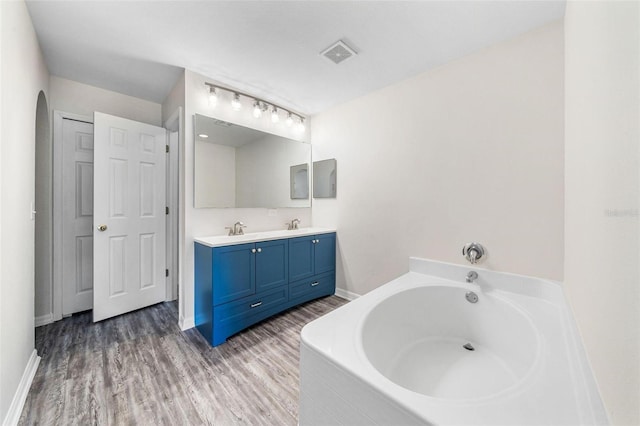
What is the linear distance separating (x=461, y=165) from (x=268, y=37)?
5.61 feet

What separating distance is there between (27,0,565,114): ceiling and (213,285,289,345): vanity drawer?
199 cm

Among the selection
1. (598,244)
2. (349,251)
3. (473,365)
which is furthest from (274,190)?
(598,244)

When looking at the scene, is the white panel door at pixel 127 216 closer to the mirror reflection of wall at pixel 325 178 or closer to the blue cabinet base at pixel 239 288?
the blue cabinet base at pixel 239 288

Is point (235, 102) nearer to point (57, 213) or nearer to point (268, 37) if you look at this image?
point (268, 37)

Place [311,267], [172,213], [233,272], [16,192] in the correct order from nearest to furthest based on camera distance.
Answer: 1. [16,192]
2. [233,272]
3. [311,267]
4. [172,213]

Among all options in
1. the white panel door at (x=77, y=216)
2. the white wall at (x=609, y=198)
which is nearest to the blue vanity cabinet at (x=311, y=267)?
the white wall at (x=609, y=198)

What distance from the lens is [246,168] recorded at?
251 centimetres

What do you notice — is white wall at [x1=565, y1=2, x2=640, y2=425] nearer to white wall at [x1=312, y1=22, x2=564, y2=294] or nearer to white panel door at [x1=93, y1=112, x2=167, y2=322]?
white wall at [x1=312, y1=22, x2=564, y2=294]

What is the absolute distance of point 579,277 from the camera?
1.05 m

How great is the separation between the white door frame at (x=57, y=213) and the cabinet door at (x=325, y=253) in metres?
2.45

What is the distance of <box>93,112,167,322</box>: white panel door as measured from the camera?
222cm

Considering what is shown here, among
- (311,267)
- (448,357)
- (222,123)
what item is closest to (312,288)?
(311,267)

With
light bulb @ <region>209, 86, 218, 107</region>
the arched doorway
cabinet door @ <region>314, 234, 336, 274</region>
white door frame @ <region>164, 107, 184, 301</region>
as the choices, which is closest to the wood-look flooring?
the arched doorway

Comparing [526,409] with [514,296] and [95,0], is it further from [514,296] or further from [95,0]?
[95,0]
